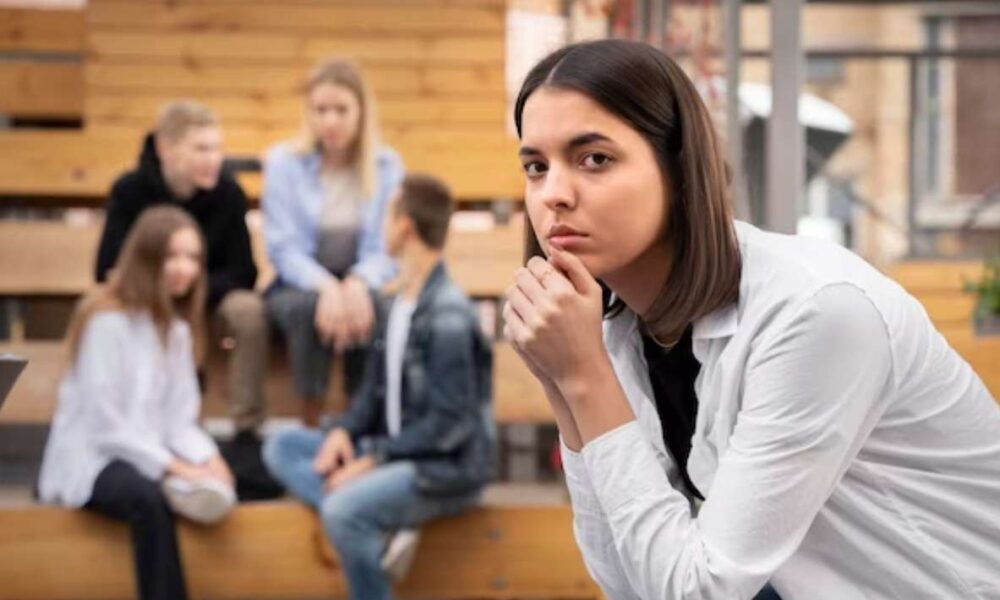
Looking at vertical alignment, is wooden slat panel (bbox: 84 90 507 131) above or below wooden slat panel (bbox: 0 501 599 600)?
above

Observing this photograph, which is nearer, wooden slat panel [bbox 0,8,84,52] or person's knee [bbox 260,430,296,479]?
person's knee [bbox 260,430,296,479]

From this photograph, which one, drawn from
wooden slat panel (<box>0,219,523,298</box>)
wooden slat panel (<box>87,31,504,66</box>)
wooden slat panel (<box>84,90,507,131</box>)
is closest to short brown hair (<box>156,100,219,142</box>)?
wooden slat panel (<box>0,219,523,298</box>)

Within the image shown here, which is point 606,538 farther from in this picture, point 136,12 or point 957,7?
point 957,7

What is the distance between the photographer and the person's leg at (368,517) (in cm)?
566

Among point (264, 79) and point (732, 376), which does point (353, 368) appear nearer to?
point (264, 79)

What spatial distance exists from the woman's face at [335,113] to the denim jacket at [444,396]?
0.77 m

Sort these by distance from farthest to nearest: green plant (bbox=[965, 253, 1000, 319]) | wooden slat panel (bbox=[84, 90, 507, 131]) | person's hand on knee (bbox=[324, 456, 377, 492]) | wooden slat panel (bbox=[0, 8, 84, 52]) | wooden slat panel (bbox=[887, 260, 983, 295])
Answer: wooden slat panel (bbox=[0, 8, 84, 52])
wooden slat panel (bbox=[84, 90, 507, 131])
wooden slat panel (bbox=[887, 260, 983, 295])
person's hand on knee (bbox=[324, 456, 377, 492])
green plant (bbox=[965, 253, 1000, 319])

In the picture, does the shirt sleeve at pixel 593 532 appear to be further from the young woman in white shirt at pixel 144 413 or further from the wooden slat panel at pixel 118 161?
the wooden slat panel at pixel 118 161

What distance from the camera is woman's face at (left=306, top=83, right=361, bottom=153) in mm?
6332

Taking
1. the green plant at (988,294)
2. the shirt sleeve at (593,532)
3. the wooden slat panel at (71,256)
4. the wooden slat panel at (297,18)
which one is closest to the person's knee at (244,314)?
the wooden slat panel at (71,256)

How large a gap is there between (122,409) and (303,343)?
2.30 ft

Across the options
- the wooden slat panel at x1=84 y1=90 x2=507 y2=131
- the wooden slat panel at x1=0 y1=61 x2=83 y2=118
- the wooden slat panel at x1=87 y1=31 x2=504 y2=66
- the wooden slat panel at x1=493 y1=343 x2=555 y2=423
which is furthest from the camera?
the wooden slat panel at x1=0 y1=61 x2=83 y2=118

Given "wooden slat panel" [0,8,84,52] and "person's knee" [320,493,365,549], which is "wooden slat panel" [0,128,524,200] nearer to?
"wooden slat panel" [0,8,84,52]

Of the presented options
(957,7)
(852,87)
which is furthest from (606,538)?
(957,7)
